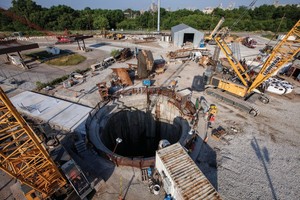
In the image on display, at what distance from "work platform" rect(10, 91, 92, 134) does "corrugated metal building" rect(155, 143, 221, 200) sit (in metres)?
12.6

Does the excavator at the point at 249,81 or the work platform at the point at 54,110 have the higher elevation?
the excavator at the point at 249,81

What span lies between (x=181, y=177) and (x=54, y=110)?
2278cm

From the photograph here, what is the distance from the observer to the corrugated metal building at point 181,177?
477 inches

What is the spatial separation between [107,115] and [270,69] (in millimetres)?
28194

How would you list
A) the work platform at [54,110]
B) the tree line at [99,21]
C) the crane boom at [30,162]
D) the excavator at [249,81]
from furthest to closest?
1. the tree line at [99,21]
2. the excavator at [249,81]
3. the work platform at [54,110]
4. the crane boom at [30,162]

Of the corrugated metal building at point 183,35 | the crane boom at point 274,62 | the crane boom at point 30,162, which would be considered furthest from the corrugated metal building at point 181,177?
the corrugated metal building at point 183,35

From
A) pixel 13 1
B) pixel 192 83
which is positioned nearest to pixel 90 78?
pixel 192 83

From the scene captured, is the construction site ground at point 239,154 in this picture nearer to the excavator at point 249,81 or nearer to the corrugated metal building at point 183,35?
the excavator at point 249,81

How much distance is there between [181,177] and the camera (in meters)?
13.0

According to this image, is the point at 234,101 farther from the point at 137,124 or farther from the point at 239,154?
the point at 137,124

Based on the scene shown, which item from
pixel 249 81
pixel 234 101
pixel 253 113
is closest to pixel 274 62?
pixel 249 81

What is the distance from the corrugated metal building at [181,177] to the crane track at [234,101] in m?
16.1

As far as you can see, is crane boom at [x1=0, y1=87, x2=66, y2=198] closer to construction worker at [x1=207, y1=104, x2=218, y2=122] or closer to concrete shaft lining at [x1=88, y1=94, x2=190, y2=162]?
concrete shaft lining at [x1=88, y1=94, x2=190, y2=162]

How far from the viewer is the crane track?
81.0 ft
